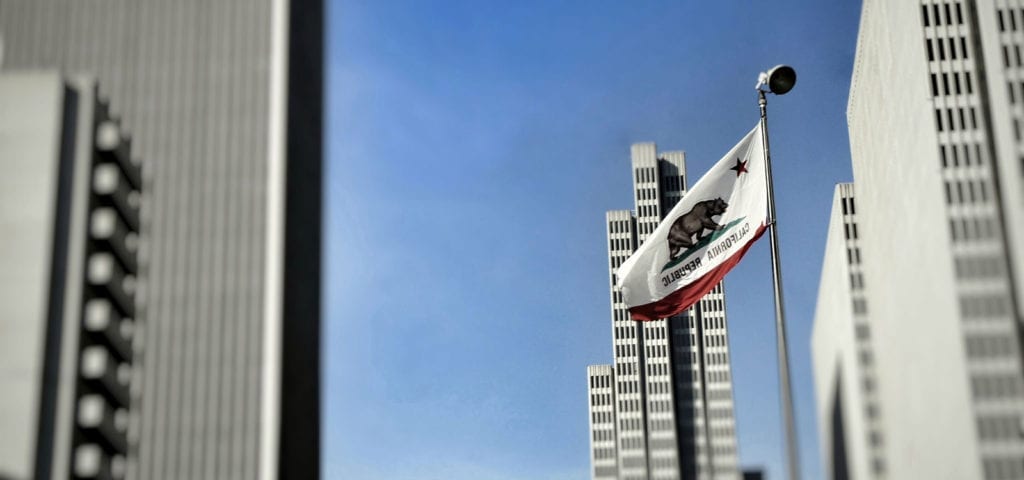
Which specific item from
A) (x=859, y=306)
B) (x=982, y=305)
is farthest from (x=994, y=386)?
(x=859, y=306)

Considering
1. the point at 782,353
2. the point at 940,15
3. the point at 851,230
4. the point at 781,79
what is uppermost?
the point at 940,15

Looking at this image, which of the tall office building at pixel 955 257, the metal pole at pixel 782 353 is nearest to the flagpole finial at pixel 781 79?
the metal pole at pixel 782 353

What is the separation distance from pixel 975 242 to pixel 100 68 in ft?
190

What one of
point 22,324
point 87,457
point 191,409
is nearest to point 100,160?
point 22,324

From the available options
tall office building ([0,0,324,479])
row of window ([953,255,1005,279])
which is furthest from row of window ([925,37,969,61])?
tall office building ([0,0,324,479])

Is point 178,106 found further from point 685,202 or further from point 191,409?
point 685,202

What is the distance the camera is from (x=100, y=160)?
6456cm

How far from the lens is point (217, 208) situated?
87312 mm

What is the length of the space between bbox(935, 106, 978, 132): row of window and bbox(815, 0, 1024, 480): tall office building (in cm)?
6

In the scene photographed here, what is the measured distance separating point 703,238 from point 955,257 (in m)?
20.9

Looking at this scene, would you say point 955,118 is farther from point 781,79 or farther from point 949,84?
point 781,79

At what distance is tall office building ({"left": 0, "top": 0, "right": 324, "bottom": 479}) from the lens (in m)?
81.2

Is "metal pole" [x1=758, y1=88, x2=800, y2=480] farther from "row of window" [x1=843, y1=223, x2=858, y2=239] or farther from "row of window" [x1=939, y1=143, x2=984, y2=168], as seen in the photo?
"row of window" [x1=843, y1=223, x2=858, y2=239]

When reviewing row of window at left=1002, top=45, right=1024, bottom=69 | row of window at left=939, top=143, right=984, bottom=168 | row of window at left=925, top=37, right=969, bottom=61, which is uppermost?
row of window at left=925, top=37, right=969, bottom=61
